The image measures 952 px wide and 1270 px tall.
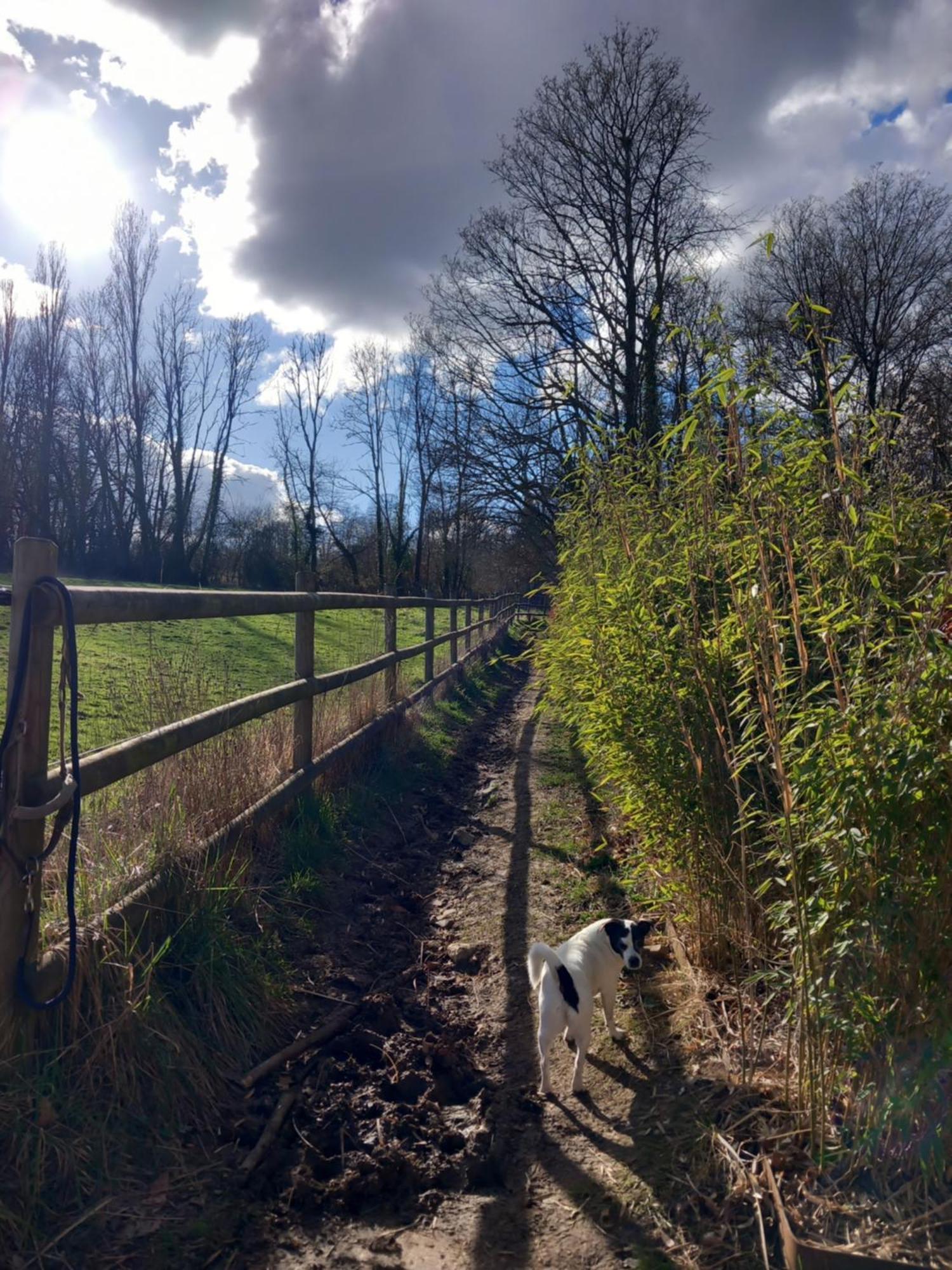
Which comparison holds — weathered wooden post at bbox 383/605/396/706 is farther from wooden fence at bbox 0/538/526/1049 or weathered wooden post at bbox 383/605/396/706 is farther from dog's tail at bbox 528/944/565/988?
dog's tail at bbox 528/944/565/988

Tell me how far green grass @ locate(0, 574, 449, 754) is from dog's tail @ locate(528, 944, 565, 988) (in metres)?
1.87

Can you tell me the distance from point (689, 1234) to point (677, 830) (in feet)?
5.23

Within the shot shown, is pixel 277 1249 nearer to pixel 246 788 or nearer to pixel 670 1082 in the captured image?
pixel 670 1082

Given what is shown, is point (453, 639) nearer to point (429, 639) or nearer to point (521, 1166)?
point (429, 639)

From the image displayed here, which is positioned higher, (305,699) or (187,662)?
(187,662)

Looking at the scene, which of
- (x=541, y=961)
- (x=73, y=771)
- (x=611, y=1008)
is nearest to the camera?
(x=73, y=771)

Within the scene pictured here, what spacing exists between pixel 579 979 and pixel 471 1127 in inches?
24.1

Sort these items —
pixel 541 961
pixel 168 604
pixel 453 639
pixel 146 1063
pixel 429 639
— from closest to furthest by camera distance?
pixel 146 1063 → pixel 541 961 → pixel 168 604 → pixel 429 639 → pixel 453 639

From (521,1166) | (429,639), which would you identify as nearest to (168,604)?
(521,1166)

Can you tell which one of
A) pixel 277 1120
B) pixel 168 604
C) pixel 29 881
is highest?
pixel 168 604

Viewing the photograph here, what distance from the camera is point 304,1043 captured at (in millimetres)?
3197

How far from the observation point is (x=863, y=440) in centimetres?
303

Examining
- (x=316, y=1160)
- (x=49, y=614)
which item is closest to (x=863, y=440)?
(x=49, y=614)

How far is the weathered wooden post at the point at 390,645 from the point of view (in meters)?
8.24
